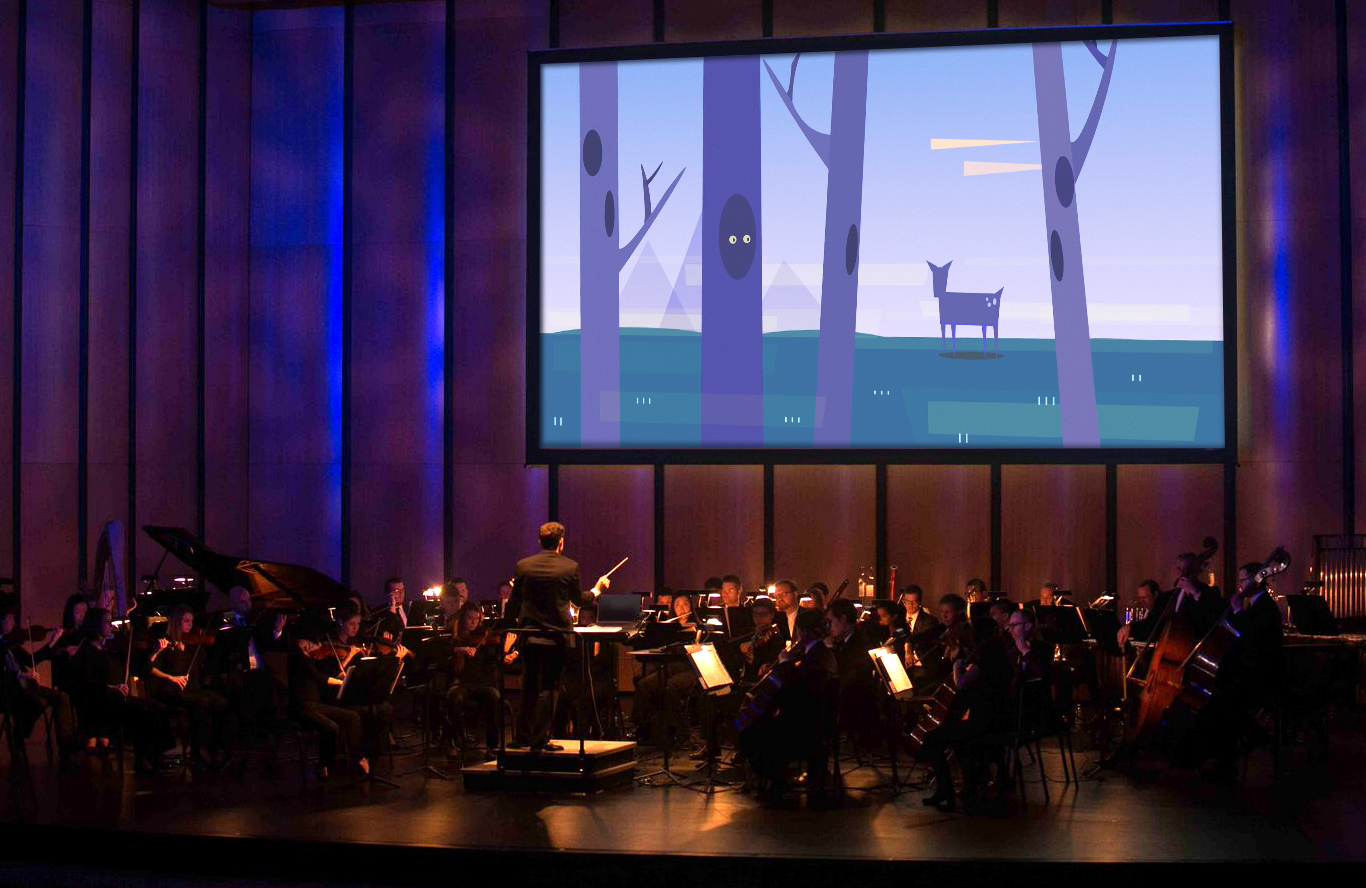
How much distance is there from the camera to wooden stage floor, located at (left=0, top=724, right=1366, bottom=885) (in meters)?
6.32

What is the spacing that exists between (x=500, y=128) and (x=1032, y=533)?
6737 millimetres

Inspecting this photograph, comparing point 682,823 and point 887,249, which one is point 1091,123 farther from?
point 682,823

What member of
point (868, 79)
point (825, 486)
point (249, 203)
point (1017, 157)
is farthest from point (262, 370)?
point (1017, 157)

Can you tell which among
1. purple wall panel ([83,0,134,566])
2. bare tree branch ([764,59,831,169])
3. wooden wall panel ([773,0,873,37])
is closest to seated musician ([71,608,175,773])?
purple wall panel ([83,0,134,566])

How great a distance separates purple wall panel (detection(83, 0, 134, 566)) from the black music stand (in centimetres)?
535

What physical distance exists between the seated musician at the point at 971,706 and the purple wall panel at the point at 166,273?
873cm

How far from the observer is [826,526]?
13.4 m

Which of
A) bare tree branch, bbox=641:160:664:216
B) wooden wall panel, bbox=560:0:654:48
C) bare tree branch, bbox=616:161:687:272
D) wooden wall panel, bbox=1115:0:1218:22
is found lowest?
bare tree branch, bbox=616:161:687:272

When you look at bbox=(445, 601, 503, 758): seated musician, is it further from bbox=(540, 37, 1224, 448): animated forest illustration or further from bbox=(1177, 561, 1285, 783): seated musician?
bbox=(1177, 561, 1285, 783): seated musician

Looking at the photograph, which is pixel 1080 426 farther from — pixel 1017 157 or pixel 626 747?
pixel 626 747

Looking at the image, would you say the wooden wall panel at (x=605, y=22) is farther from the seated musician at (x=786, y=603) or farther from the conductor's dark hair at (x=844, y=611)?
the conductor's dark hair at (x=844, y=611)

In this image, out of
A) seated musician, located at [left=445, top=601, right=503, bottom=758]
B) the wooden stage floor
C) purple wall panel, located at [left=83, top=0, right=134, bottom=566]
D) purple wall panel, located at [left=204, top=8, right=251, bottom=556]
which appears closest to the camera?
the wooden stage floor

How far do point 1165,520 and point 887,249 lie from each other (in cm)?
371

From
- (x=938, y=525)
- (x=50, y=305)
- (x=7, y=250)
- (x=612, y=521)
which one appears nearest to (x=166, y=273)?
(x=50, y=305)
